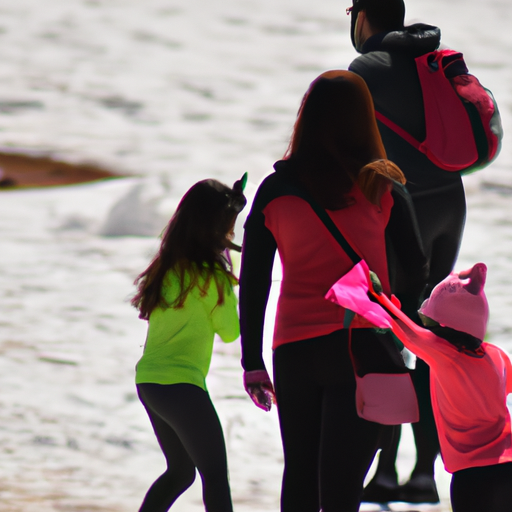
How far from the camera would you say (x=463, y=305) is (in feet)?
8.29

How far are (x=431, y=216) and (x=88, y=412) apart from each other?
2.28 metres

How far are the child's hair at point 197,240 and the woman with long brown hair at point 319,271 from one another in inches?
18.1

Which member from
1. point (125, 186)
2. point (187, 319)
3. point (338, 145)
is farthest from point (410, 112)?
point (125, 186)

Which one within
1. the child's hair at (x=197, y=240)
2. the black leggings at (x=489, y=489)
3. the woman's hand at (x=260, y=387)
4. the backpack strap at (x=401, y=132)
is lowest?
the black leggings at (x=489, y=489)

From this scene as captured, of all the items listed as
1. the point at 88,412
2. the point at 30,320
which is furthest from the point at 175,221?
the point at 30,320

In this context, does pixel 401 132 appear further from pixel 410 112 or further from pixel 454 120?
pixel 454 120

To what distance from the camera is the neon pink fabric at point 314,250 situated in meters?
2.50

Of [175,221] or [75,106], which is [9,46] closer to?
[75,106]

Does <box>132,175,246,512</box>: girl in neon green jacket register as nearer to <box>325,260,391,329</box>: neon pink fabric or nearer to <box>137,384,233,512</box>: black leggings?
<box>137,384,233,512</box>: black leggings

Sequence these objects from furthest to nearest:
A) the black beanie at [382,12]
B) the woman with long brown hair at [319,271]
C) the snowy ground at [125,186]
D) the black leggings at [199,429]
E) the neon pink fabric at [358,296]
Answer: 1. the snowy ground at [125,186]
2. the black beanie at [382,12]
3. the black leggings at [199,429]
4. the woman with long brown hair at [319,271]
5. the neon pink fabric at [358,296]

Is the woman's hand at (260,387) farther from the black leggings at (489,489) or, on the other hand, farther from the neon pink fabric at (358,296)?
the black leggings at (489,489)

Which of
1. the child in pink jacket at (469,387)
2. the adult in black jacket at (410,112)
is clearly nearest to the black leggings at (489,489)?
the child in pink jacket at (469,387)

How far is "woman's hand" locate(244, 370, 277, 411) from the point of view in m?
2.59

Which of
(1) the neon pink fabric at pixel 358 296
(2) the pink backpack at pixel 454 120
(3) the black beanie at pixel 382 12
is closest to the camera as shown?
(1) the neon pink fabric at pixel 358 296
